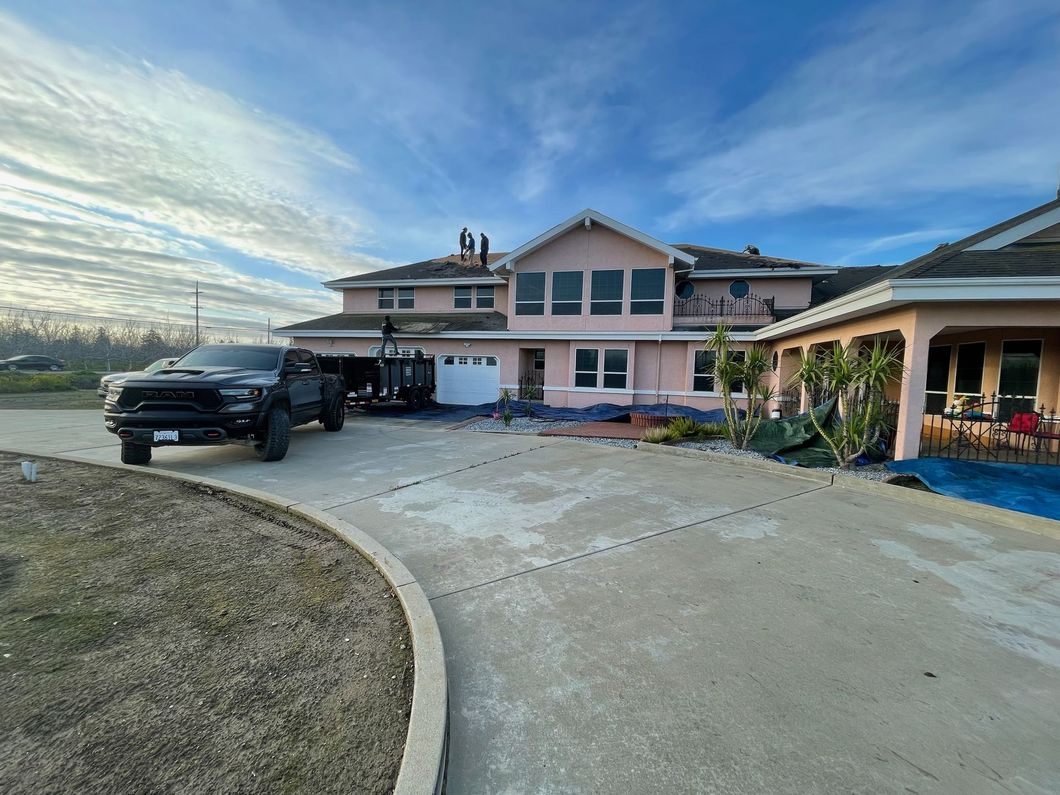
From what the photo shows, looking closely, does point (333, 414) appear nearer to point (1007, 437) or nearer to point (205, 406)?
point (205, 406)

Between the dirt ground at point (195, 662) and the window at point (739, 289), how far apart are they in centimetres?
1663

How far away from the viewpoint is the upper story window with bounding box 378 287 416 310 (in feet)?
68.0

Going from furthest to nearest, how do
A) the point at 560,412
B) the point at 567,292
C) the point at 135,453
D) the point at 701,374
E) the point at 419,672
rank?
the point at 567,292 → the point at 701,374 → the point at 560,412 → the point at 135,453 → the point at 419,672

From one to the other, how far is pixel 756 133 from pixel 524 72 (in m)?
6.89

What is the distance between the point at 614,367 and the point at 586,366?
3.44 feet

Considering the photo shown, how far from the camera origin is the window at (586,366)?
1650 centimetres

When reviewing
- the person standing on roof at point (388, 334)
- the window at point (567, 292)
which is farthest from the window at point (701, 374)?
the person standing on roof at point (388, 334)

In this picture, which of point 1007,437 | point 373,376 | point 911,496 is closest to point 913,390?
point 911,496

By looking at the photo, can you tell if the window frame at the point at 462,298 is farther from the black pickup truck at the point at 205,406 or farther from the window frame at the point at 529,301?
the black pickup truck at the point at 205,406

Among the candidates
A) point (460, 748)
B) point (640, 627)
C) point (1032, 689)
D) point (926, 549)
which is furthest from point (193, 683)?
point (926, 549)

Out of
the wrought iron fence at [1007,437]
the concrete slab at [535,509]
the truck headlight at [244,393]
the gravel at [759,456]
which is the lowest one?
the concrete slab at [535,509]

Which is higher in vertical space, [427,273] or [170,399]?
[427,273]

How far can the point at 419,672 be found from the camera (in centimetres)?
228

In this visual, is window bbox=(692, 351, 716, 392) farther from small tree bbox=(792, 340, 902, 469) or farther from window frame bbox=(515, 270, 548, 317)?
small tree bbox=(792, 340, 902, 469)
